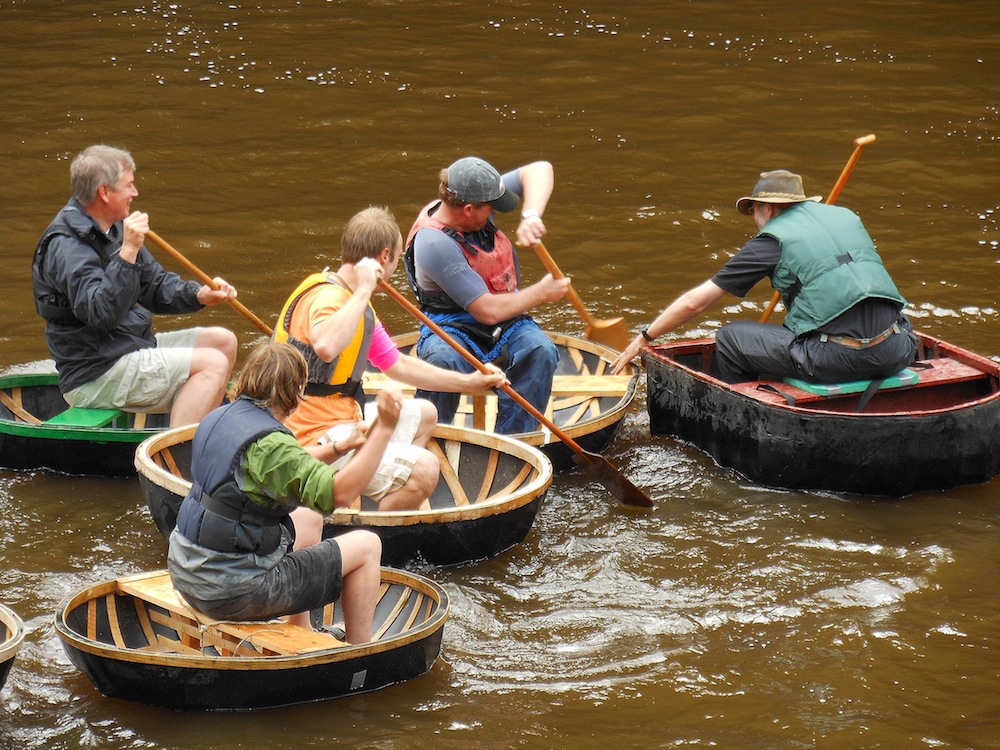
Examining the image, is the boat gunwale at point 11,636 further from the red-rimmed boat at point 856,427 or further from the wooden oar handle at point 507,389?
the red-rimmed boat at point 856,427

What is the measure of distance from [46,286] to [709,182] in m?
5.97

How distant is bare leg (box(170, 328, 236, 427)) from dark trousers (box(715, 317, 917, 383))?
2337 millimetres

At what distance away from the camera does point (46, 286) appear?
5910 mm

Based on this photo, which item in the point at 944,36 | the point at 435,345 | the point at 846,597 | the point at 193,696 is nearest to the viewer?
the point at 193,696

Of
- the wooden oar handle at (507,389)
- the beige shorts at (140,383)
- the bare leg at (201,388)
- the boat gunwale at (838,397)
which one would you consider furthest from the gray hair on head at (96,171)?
the boat gunwale at (838,397)

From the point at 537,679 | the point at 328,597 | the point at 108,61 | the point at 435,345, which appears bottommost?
the point at 537,679

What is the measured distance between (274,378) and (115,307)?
1.78 m

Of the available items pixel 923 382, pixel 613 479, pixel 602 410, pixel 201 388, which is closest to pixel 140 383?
pixel 201 388

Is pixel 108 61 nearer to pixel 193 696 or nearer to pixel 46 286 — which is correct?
pixel 46 286

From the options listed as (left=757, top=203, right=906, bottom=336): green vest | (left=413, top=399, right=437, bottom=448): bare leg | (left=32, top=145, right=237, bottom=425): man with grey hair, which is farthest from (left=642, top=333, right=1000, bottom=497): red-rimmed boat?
(left=32, top=145, right=237, bottom=425): man with grey hair

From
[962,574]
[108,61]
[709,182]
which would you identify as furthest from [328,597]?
[108,61]

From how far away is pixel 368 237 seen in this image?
5254mm

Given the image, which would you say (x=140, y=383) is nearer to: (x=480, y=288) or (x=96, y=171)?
(x=96, y=171)

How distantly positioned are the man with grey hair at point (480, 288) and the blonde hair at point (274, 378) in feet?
6.78
